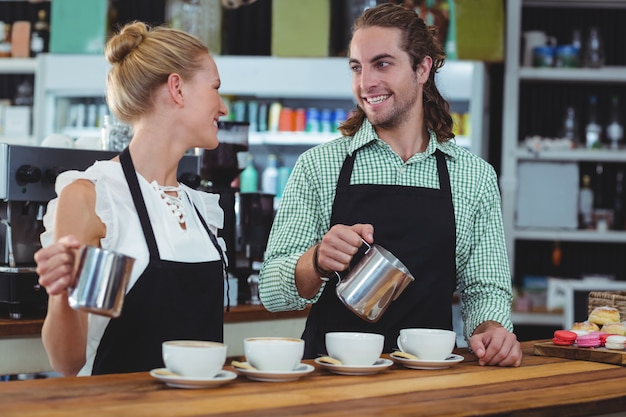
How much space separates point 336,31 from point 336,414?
4575 millimetres

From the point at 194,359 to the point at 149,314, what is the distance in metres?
0.50

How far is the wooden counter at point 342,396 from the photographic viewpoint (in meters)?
1.35

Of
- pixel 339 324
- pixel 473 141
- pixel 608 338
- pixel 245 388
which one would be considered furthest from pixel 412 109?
pixel 473 141

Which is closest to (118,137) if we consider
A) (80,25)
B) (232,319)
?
(232,319)

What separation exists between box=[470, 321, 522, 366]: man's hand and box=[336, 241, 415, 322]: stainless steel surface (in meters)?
0.31

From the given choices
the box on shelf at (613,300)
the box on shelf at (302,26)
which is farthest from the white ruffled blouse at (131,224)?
the box on shelf at (302,26)

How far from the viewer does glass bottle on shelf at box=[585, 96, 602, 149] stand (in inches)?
216

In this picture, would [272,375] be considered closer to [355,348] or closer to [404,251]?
[355,348]

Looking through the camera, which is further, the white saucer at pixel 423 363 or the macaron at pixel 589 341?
the macaron at pixel 589 341

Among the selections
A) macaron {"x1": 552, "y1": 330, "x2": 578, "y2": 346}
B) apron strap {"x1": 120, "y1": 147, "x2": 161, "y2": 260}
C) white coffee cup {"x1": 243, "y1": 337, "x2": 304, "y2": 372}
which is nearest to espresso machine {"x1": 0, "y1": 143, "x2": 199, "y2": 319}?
apron strap {"x1": 120, "y1": 147, "x2": 161, "y2": 260}

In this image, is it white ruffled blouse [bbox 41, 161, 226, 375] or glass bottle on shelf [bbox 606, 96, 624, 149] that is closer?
white ruffled blouse [bbox 41, 161, 226, 375]

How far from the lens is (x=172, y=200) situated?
205 cm

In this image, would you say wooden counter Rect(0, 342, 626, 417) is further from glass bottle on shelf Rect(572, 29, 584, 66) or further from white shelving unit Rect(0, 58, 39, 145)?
white shelving unit Rect(0, 58, 39, 145)

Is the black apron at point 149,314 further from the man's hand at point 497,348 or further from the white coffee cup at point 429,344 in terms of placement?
the man's hand at point 497,348
